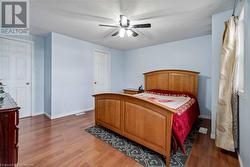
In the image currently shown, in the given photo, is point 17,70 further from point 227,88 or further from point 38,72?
point 227,88

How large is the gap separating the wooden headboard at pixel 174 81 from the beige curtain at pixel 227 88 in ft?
5.57

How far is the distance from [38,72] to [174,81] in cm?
416

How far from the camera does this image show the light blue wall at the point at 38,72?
4.01 meters

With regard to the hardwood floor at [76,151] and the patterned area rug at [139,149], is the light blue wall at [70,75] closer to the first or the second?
the hardwood floor at [76,151]

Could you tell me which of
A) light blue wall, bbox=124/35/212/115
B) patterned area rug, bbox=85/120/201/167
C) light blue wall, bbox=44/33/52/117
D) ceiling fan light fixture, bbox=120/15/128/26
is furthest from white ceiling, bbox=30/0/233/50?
patterned area rug, bbox=85/120/201/167

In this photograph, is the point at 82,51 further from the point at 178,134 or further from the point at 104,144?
the point at 178,134

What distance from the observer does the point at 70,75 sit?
413 cm

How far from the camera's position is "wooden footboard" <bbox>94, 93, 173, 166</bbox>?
1866 millimetres

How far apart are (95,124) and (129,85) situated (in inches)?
111

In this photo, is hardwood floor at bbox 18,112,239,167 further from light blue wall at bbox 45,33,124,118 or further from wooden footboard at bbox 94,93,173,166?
light blue wall at bbox 45,33,124,118

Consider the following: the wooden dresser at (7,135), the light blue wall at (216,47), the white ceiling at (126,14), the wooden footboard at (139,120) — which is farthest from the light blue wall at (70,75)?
the light blue wall at (216,47)

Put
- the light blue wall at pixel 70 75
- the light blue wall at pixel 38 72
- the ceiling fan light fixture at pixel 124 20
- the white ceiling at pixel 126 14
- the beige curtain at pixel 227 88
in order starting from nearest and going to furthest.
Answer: the beige curtain at pixel 227 88 < the white ceiling at pixel 126 14 < the ceiling fan light fixture at pixel 124 20 < the light blue wall at pixel 70 75 < the light blue wall at pixel 38 72
